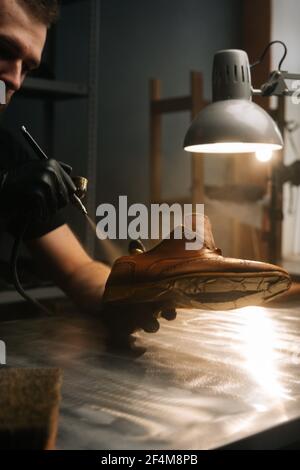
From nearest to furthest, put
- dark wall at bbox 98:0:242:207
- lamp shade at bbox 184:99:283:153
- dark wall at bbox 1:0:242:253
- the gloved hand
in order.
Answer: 1. the gloved hand
2. lamp shade at bbox 184:99:283:153
3. dark wall at bbox 1:0:242:253
4. dark wall at bbox 98:0:242:207

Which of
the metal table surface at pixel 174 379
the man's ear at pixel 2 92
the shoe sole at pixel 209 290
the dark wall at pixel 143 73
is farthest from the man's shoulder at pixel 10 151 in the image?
the dark wall at pixel 143 73

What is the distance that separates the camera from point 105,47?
3082mm

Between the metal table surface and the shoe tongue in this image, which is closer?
the metal table surface

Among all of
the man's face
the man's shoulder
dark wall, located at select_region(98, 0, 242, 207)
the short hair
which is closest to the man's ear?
the man's face

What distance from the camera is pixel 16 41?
119cm

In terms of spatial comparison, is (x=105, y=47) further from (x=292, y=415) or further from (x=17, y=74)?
(x=292, y=415)

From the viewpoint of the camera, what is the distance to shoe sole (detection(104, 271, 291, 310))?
0.83 metres

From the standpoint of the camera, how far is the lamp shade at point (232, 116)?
1.08 m

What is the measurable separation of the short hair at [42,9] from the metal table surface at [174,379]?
63 cm

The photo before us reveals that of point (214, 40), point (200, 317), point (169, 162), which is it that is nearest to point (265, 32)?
point (214, 40)

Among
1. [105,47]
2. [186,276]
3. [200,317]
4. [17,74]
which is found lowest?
[200,317]

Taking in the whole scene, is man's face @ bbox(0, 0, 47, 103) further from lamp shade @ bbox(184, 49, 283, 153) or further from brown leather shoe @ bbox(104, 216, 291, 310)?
brown leather shoe @ bbox(104, 216, 291, 310)

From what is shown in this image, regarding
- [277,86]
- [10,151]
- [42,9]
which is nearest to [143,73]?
[10,151]

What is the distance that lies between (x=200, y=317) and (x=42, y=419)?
695mm
